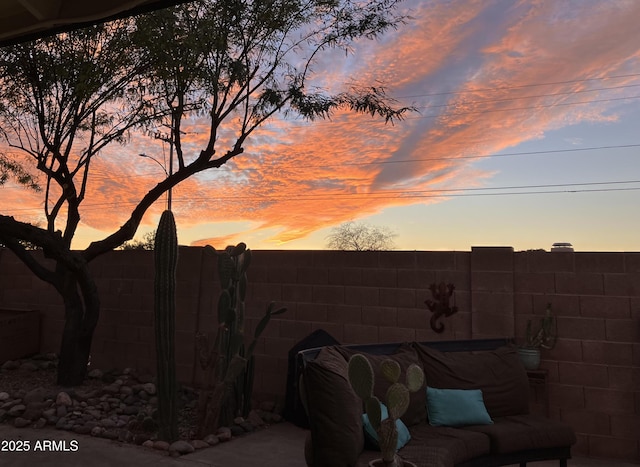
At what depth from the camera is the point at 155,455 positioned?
3.95 metres

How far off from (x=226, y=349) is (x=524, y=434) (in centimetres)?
267

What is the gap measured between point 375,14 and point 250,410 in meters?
5.49

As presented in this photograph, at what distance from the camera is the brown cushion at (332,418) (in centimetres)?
240

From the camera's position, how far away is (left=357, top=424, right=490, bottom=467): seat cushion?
2.53 metres

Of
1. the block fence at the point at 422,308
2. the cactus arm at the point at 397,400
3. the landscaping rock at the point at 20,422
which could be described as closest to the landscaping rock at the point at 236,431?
the block fence at the point at 422,308

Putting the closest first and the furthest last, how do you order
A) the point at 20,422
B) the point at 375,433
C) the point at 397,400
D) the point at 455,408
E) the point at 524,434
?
1. the point at 397,400
2. the point at 375,433
3. the point at 524,434
4. the point at 455,408
5. the point at 20,422

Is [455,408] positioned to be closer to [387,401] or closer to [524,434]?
[524,434]

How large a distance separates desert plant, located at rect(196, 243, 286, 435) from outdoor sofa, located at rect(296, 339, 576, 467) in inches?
63.7

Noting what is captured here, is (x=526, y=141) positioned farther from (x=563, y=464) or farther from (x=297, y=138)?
(x=563, y=464)

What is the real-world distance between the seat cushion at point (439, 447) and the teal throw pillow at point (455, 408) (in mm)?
86

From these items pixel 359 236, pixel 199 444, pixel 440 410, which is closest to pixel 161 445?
pixel 199 444

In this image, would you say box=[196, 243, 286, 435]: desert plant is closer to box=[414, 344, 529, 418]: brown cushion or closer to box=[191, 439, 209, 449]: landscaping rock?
box=[191, 439, 209, 449]: landscaping rock

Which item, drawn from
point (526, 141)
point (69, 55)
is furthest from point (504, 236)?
point (69, 55)

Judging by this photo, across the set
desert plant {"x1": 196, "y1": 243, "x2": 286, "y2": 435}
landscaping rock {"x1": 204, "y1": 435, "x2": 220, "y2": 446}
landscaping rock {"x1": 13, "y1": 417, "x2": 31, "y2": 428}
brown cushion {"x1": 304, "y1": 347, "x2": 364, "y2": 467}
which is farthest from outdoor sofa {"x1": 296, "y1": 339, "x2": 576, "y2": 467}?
landscaping rock {"x1": 13, "y1": 417, "x2": 31, "y2": 428}
